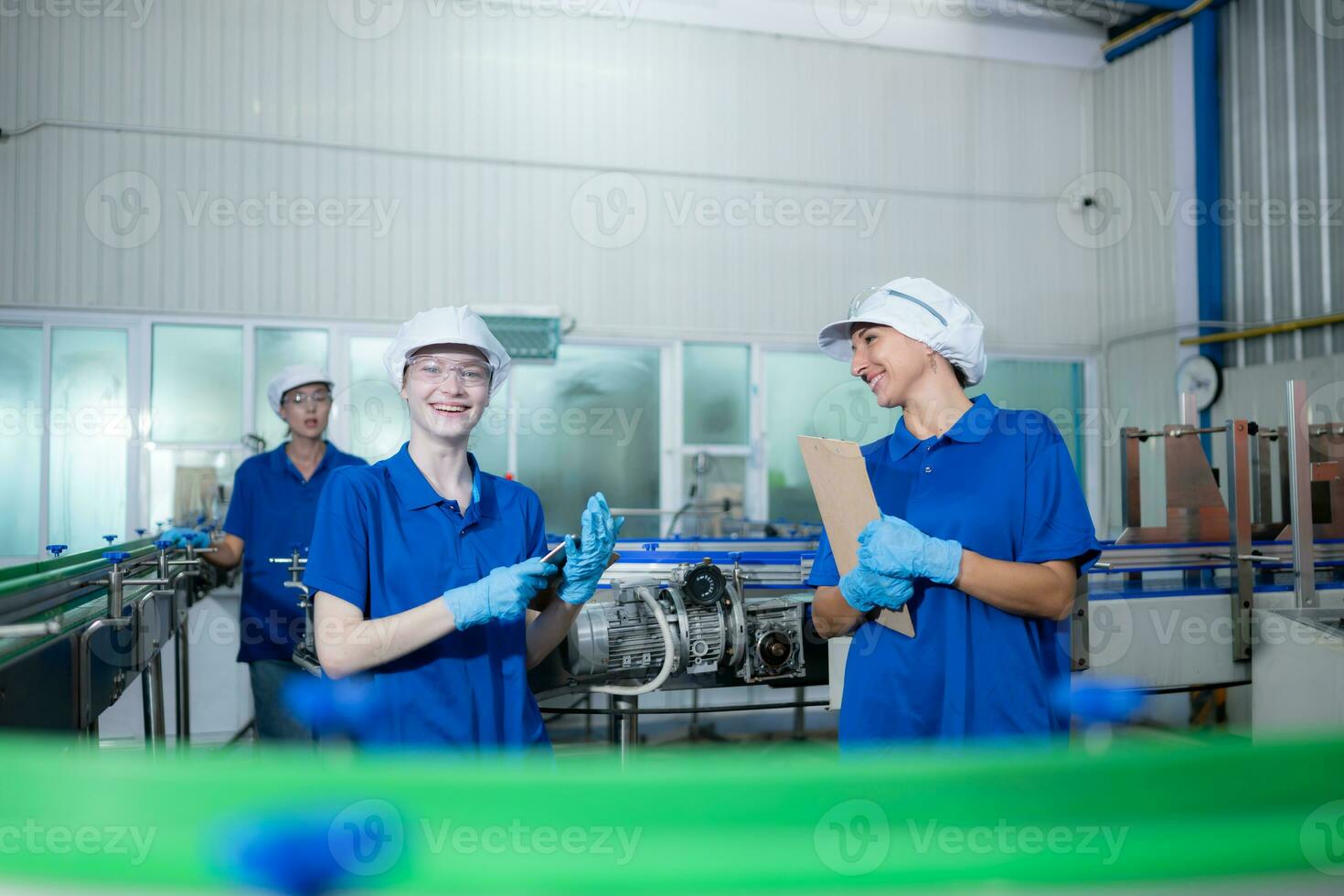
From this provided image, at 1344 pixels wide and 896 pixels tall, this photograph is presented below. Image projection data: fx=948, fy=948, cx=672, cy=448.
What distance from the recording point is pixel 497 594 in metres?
1.24

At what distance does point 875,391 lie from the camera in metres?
1.51

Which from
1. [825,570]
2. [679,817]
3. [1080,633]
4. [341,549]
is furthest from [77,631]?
[1080,633]

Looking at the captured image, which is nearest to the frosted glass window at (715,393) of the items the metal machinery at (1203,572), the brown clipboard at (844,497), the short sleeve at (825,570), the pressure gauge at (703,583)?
the metal machinery at (1203,572)

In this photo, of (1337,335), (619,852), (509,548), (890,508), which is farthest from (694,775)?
(1337,335)

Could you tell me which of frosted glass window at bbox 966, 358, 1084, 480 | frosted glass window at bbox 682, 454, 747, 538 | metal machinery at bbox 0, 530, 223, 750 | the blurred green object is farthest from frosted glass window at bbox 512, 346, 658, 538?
the blurred green object

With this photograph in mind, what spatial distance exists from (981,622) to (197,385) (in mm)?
4669

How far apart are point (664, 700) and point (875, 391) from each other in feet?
12.4

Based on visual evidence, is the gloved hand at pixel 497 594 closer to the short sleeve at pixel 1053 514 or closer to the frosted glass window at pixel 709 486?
the short sleeve at pixel 1053 514

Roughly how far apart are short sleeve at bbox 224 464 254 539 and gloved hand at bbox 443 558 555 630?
197 centimetres

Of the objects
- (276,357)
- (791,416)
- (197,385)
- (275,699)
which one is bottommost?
(275,699)

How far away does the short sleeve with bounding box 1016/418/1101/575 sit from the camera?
1.33 m

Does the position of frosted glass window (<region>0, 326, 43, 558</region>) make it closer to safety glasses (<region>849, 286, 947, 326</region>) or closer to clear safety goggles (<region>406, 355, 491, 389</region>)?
clear safety goggles (<region>406, 355, 491, 389</region>)

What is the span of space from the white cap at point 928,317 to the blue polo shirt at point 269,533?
203cm

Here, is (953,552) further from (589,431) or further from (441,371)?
(589,431)
